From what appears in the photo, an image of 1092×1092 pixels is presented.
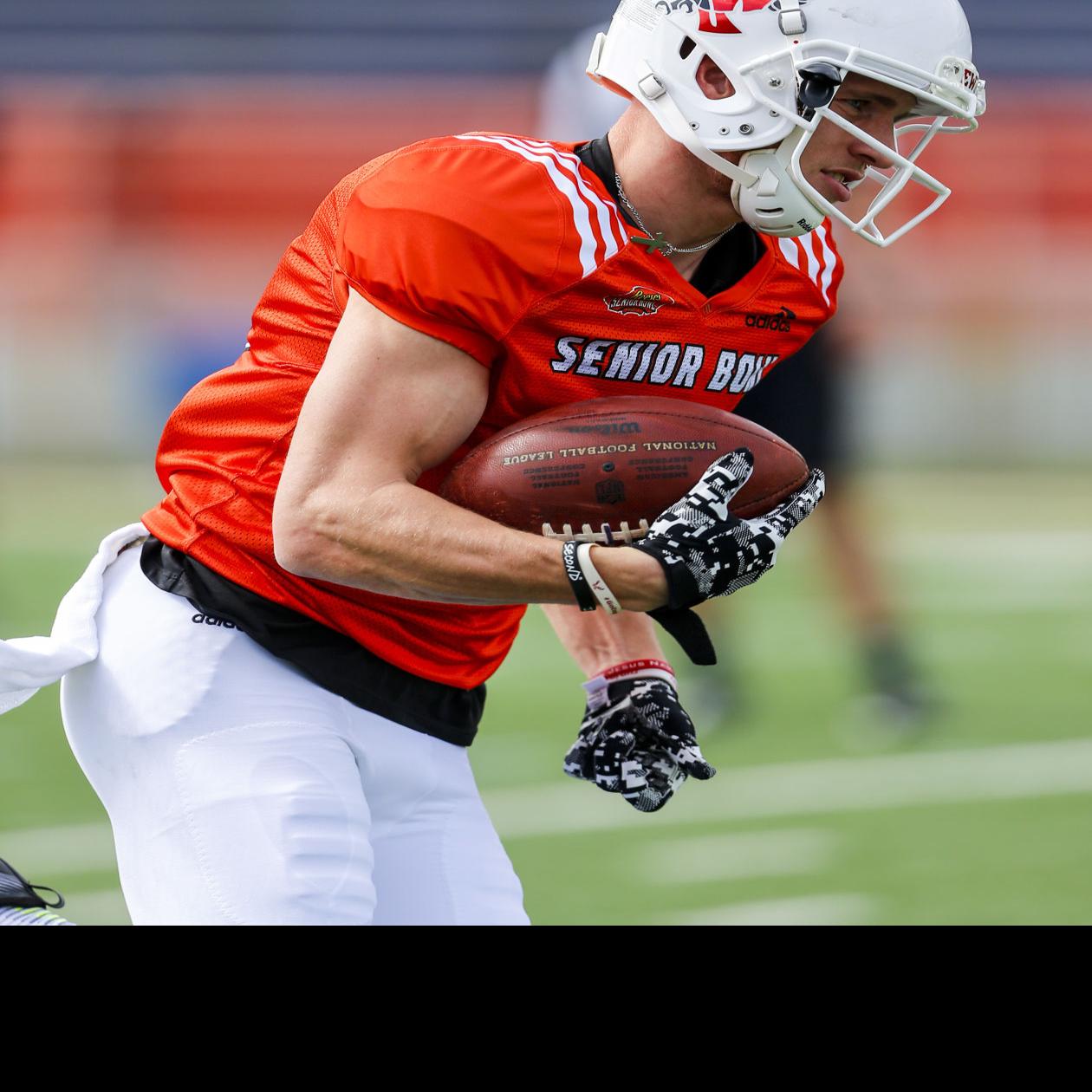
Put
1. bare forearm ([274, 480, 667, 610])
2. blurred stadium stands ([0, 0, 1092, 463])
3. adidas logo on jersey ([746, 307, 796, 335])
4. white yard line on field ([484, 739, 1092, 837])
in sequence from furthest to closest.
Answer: blurred stadium stands ([0, 0, 1092, 463]) < white yard line on field ([484, 739, 1092, 837]) < adidas logo on jersey ([746, 307, 796, 335]) < bare forearm ([274, 480, 667, 610])

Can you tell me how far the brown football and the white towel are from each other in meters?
0.45

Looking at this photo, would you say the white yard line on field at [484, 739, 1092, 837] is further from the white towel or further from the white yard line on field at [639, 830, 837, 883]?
the white towel

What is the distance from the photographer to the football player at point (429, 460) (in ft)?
5.90

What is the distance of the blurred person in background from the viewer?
432cm

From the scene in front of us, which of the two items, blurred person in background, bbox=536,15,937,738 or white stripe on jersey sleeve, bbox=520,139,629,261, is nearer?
white stripe on jersey sleeve, bbox=520,139,629,261

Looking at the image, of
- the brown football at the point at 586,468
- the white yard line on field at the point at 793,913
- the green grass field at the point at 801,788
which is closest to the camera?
the brown football at the point at 586,468

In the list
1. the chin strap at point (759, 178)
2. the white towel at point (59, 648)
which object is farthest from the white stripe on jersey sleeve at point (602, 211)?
the white towel at point (59, 648)

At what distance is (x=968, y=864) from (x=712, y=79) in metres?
2.11

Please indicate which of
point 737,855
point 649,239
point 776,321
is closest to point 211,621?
point 649,239

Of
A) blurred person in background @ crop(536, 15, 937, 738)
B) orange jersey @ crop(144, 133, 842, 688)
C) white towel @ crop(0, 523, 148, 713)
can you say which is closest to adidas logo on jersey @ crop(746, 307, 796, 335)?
orange jersey @ crop(144, 133, 842, 688)

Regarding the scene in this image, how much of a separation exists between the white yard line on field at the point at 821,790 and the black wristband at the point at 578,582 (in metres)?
2.02

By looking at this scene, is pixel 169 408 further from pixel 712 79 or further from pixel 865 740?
pixel 712 79

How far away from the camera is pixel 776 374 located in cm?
420

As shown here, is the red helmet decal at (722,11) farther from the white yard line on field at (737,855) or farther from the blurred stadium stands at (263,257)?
the blurred stadium stands at (263,257)
